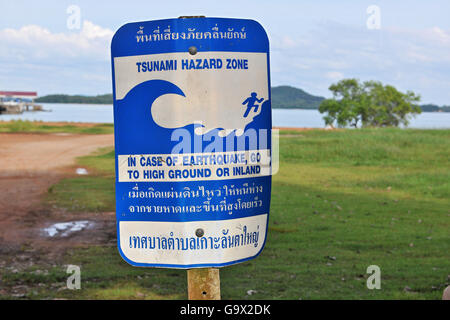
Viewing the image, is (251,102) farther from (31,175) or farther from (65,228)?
(31,175)

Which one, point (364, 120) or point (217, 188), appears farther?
point (364, 120)

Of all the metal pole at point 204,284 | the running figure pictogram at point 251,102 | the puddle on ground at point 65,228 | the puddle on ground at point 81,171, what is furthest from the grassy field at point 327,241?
the running figure pictogram at point 251,102

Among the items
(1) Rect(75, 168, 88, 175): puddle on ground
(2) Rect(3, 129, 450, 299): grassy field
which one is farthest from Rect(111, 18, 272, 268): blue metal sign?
(1) Rect(75, 168, 88, 175): puddle on ground

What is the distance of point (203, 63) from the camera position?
Answer: 3.01m

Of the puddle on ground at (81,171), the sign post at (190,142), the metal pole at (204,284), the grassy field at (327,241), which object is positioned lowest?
the grassy field at (327,241)

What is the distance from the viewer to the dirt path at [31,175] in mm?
11523

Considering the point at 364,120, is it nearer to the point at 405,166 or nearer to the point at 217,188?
the point at 405,166

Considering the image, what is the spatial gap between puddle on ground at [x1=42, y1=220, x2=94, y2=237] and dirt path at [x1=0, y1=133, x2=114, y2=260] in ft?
1.01

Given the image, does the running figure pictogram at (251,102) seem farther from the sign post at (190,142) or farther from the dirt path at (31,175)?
the dirt path at (31,175)

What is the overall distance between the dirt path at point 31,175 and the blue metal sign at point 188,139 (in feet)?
24.4

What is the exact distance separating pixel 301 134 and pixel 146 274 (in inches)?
1071

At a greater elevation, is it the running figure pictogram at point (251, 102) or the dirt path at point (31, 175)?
the running figure pictogram at point (251, 102)

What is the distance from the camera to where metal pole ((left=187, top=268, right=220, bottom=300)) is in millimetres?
3076

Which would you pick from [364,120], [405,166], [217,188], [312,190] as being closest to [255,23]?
[217,188]
